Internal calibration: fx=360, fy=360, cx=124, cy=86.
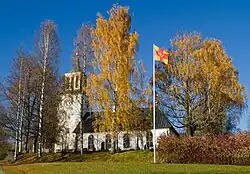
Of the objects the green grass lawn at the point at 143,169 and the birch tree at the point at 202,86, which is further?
the birch tree at the point at 202,86

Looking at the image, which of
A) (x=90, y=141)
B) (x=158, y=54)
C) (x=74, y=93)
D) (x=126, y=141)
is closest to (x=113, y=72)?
(x=158, y=54)

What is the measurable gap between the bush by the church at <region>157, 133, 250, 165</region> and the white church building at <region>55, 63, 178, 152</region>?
759 centimetres

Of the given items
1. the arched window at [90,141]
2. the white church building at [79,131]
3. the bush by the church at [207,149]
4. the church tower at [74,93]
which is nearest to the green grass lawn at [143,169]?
the bush by the church at [207,149]

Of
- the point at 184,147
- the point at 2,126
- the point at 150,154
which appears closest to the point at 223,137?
the point at 184,147

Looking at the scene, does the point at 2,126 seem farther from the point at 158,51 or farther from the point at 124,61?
the point at 158,51

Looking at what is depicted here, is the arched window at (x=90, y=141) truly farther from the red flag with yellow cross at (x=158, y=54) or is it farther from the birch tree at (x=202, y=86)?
the red flag with yellow cross at (x=158, y=54)

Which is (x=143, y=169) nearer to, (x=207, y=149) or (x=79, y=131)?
(x=207, y=149)

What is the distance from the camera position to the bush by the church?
22.8 m

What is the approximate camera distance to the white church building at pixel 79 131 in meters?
37.4

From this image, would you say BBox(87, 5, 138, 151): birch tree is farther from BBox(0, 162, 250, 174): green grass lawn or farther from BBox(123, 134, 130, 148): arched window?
BBox(0, 162, 250, 174): green grass lawn

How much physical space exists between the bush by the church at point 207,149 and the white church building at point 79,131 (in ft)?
24.9

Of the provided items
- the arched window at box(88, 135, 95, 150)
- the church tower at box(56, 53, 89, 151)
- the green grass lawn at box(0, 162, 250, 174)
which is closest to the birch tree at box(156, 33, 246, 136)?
the church tower at box(56, 53, 89, 151)

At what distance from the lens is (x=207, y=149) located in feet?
77.3

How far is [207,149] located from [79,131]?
24932mm
